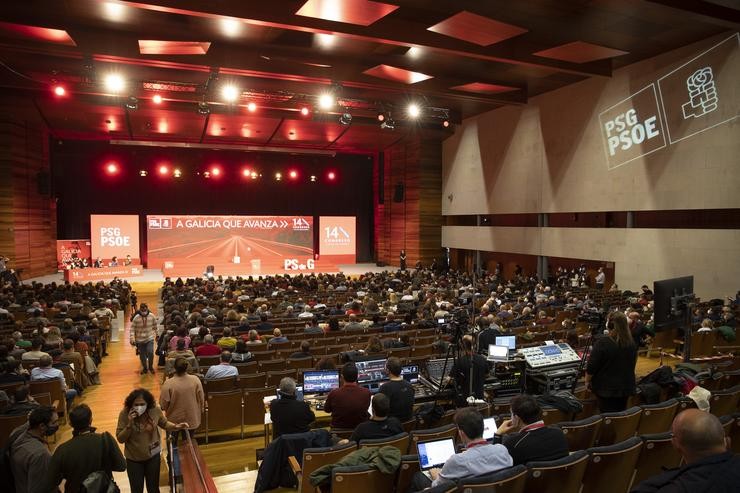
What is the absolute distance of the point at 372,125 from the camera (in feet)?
74.6

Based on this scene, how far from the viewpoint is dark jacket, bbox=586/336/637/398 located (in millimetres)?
4992

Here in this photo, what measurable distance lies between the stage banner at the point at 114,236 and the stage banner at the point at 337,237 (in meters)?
9.73

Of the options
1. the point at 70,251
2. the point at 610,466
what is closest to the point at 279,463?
the point at 610,466

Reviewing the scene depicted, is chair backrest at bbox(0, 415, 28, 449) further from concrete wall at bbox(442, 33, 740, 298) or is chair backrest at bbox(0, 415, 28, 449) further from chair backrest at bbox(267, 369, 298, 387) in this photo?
concrete wall at bbox(442, 33, 740, 298)

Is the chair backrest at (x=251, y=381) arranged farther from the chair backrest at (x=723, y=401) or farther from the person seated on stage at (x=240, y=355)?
the chair backrest at (x=723, y=401)

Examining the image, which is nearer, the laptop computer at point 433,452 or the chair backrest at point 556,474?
the chair backrest at point 556,474

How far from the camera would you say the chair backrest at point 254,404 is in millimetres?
6574

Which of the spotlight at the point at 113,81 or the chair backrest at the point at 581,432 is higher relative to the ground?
the spotlight at the point at 113,81

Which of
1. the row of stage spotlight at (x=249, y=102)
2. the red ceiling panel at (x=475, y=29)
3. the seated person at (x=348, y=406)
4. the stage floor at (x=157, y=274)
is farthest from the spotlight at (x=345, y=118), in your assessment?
the seated person at (x=348, y=406)

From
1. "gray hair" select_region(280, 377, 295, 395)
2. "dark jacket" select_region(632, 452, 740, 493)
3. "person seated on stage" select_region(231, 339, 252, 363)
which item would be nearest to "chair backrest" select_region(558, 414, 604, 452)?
"dark jacket" select_region(632, 452, 740, 493)

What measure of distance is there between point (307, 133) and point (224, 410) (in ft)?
64.9

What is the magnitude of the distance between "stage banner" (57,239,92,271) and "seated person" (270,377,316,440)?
78.5 ft

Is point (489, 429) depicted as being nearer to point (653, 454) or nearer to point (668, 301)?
point (653, 454)

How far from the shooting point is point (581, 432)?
410cm
